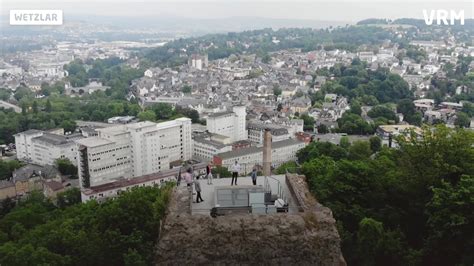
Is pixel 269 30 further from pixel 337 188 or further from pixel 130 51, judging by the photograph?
pixel 337 188

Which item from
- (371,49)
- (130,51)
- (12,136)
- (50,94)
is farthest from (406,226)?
(130,51)

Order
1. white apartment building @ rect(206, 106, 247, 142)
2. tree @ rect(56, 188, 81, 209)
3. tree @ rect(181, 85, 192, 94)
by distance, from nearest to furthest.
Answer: tree @ rect(56, 188, 81, 209)
white apartment building @ rect(206, 106, 247, 142)
tree @ rect(181, 85, 192, 94)

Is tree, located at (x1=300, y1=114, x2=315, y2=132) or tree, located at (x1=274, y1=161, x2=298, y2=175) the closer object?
tree, located at (x1=274, y1=161, x2=298, y2=175)

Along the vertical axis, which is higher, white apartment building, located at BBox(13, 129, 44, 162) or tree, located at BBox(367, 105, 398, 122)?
tree, located at BBox(367, 105, 398, 122)

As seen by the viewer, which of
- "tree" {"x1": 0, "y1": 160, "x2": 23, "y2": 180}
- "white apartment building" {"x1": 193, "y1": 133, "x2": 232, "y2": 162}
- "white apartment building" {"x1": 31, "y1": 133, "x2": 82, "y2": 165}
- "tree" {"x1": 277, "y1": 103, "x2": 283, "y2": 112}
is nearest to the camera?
"tree" {"x1": 0, "y1": 160, "x2": 23, "y2": 180}

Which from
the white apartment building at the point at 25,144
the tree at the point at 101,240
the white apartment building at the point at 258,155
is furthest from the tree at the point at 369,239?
the white apartment building at the point at 25,144

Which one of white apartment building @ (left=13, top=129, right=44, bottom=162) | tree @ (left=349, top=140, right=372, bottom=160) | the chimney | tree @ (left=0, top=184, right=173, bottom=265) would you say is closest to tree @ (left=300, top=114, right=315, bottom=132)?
tree @ (left=349, top=140, right=372, bottom=160)

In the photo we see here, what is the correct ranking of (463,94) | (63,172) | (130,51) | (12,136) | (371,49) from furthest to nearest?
(130,51)
(371,49)
(463,94)
(12,136)
(63,172)

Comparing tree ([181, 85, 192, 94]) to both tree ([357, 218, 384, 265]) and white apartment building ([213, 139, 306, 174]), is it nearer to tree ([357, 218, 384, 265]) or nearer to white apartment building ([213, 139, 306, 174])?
white apartment building ([213, 139, 306, 174])
